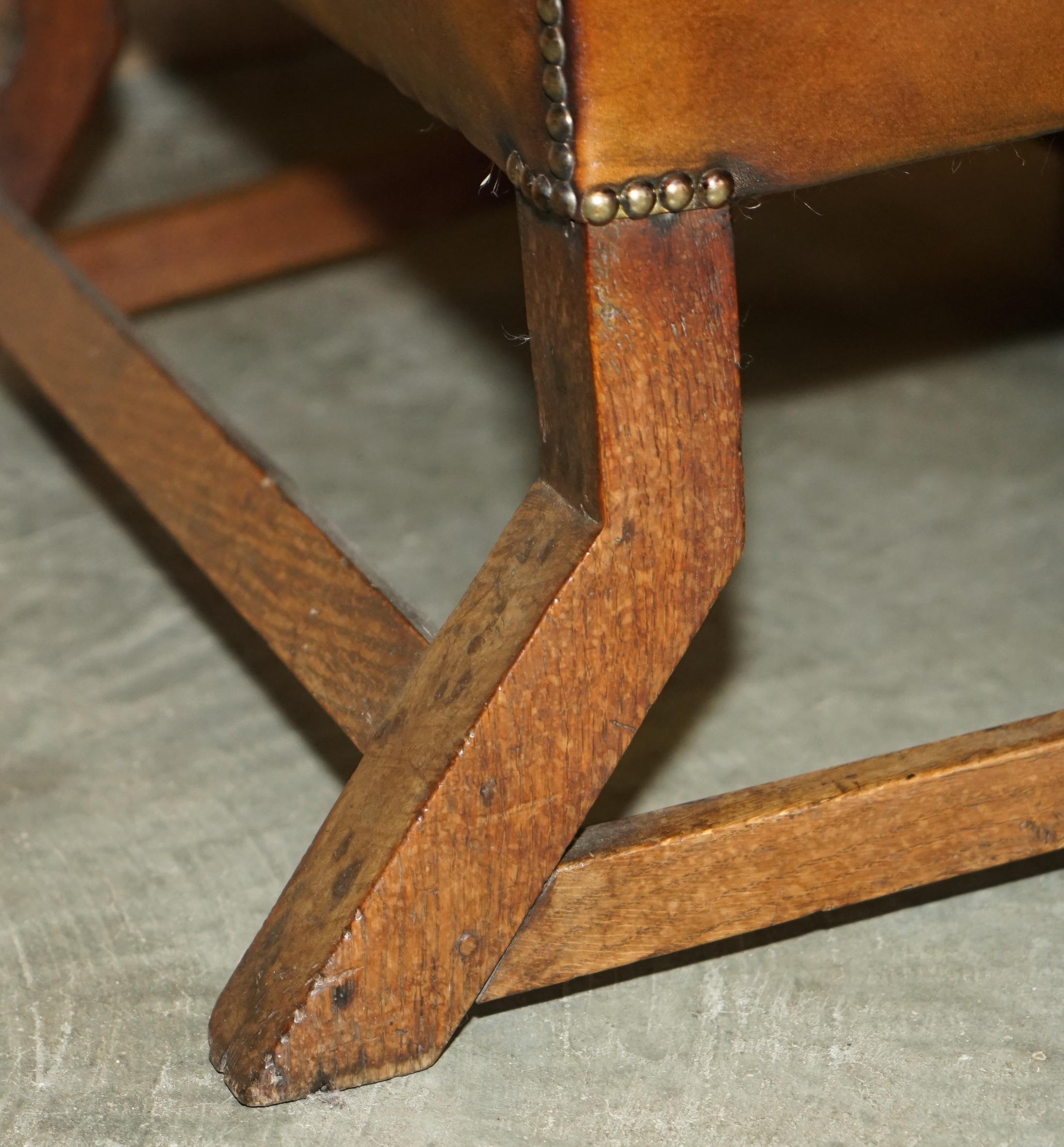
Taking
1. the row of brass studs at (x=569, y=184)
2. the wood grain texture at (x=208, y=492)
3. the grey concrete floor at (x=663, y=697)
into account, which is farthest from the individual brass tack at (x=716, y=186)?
the grey concrete floor at (x=663, y=697)

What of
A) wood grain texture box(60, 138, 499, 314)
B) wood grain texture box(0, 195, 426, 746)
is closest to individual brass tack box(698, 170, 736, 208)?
wood grain texture box(0, 195, 426, 746)

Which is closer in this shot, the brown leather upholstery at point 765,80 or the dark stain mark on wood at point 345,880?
the brown leather upholstery at point 765,80

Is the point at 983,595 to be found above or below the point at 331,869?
below

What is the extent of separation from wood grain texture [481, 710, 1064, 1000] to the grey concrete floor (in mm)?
68

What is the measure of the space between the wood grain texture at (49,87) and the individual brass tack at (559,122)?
4.14 ft

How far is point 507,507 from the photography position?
1.53 meters

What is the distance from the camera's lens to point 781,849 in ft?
2.83

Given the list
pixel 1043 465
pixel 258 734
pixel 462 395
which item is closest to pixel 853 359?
pixel 1043 465

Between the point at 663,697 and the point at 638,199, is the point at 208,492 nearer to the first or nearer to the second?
the point at 663,697

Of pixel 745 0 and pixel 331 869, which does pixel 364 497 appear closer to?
pixel 331 869

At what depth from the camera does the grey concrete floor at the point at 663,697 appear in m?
0.86

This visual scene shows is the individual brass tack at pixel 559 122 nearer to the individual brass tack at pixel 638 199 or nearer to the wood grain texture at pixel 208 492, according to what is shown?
the individual brass tack at pixel 638 199

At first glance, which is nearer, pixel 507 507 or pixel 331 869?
pixel 331 869

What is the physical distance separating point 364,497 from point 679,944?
782 mm
